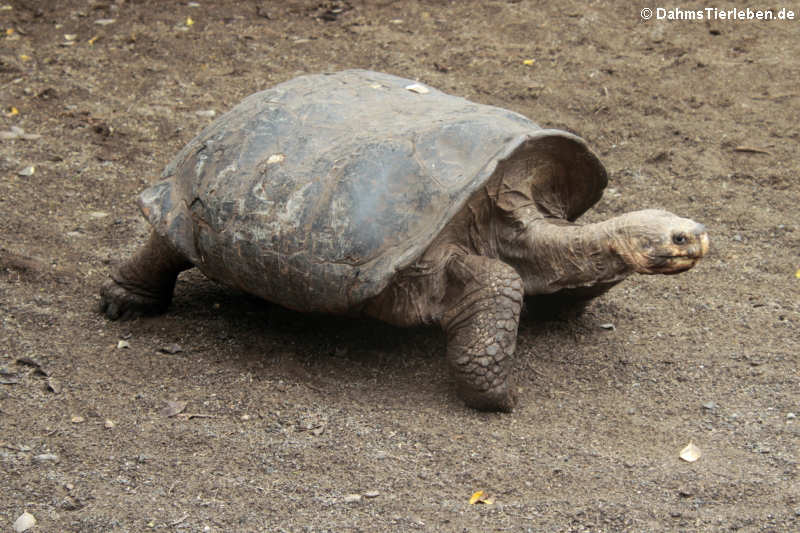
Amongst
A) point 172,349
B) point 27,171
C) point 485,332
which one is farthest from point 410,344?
point 27,171

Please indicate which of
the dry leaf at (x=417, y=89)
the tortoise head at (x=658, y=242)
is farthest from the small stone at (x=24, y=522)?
the dry leaf at (x=417, y=89)

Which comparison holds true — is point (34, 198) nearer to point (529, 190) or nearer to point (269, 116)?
point (269, 116)

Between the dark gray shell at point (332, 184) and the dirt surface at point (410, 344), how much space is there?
530 millimetres

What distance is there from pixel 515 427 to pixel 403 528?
878 millimetres

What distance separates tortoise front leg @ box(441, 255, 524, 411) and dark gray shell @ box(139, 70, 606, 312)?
0.32 metres

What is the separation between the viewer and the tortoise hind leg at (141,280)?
4730 mm

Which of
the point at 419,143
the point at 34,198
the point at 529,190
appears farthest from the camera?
the point at 34,198

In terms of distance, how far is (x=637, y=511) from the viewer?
312cm

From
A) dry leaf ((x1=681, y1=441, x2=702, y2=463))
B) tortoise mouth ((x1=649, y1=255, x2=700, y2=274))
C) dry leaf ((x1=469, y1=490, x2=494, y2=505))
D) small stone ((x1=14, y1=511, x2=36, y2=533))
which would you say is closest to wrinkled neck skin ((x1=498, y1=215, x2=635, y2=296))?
tortoise mouth ((x1=649, y1=255, x2=700, y2=274))

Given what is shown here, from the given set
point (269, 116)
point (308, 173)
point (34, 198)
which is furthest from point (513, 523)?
point (34, 198)

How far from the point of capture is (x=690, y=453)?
11.6ft

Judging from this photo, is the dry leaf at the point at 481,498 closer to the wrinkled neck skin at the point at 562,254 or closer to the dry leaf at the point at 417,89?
the wrinkled neck skin at the point at 562,254

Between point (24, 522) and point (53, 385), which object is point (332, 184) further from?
point (24, 522)

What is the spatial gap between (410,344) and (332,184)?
3.17 ft
